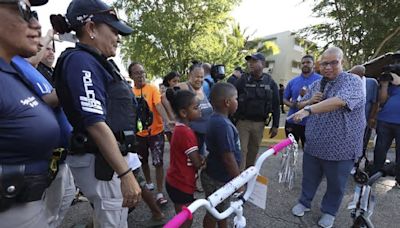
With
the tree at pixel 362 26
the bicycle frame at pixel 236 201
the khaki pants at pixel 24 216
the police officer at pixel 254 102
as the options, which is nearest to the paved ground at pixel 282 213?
the police officer at pixel 254 102

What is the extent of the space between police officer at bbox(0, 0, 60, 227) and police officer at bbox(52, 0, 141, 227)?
17cm

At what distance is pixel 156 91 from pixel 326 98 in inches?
84.3

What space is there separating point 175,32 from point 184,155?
1498cm

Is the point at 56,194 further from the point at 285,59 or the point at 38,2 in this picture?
the point at 285,59

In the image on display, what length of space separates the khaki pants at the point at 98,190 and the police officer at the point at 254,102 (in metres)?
2.38

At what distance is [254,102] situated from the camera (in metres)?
3.66

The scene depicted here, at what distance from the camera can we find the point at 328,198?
289 centimetres

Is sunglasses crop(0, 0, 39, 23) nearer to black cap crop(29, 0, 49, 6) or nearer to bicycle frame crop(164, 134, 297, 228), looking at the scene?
black cap crop(29, 0, 49, 6)

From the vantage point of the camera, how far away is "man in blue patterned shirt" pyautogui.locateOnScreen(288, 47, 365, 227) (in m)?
2.53

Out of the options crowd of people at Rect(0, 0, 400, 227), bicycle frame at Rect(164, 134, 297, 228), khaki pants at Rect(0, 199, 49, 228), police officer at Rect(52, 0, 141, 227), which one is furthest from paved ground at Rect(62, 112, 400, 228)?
khaki pants at Rect(0, 199, 49, 228)

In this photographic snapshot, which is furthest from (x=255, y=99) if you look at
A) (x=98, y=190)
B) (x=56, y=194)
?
(x=56, y=194)

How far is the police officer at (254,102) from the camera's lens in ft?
12.0

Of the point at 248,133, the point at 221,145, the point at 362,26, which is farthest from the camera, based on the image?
the point at 362,26

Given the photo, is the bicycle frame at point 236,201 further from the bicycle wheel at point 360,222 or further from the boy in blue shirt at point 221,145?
the bicycle wheel at point 360,222
